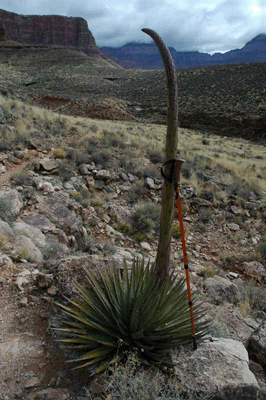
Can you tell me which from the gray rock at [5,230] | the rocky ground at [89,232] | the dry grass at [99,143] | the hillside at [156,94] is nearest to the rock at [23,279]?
the rocky ground at [89,232]

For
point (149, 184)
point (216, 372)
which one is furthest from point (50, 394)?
point (149, 184)

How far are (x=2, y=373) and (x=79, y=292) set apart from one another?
3.14ft

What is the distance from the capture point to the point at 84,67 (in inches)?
2222

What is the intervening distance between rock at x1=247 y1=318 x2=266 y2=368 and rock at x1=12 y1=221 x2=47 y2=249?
345cm

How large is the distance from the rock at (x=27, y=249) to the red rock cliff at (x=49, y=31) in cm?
13252

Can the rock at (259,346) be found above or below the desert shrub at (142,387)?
below

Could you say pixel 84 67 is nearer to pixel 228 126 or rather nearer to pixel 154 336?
pixel 228 126

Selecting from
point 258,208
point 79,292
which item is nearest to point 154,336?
point 79,292

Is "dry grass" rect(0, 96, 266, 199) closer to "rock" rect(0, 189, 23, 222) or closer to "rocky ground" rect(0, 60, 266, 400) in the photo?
"rocky ground" rect(0, 60, 266, 400)

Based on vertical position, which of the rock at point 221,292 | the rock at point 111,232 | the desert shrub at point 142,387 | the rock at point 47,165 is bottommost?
the rock at point 111,232

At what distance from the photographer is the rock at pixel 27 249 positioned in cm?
435

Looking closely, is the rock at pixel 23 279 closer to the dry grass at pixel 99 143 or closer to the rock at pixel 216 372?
the rock at pixel 216 372

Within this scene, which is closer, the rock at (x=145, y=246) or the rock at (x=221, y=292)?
the rock at (x=221, y=292)

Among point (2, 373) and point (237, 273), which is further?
point (237, 273)
